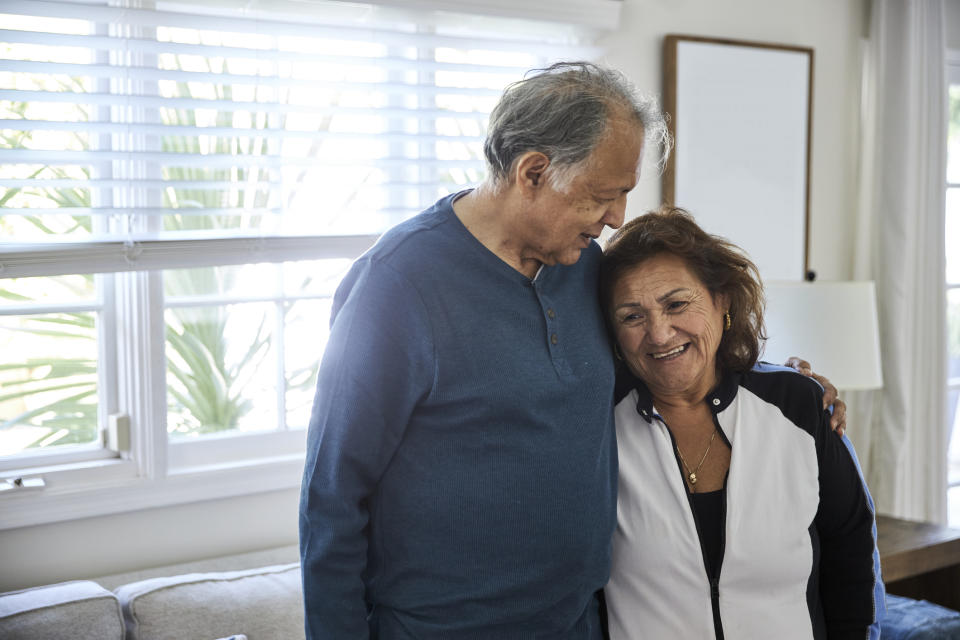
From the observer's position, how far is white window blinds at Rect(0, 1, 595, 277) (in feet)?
6.78

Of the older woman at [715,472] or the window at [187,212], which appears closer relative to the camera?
the older woman at [715,472]

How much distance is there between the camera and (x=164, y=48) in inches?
83.4

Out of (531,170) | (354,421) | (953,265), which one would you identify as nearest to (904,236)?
(953,265)

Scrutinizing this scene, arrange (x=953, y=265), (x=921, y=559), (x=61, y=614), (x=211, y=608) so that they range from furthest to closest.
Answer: (x=953, y=265) → (x=921, y=559) → (x=211, y=608) → (x=61, y=614)

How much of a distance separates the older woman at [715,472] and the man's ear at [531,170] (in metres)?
0.32

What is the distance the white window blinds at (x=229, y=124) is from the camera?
2066mm

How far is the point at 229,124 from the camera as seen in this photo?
2328 mm

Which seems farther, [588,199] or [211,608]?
[211,608]

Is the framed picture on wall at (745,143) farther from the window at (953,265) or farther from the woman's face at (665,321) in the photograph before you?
the woman's face at (665,321)

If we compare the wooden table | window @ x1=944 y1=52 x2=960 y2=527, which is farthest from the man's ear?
window @ x1=944 y1=52 x2=960 y2=527

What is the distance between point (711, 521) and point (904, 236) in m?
2.16

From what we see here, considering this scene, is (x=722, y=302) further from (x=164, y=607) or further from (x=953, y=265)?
(x=953, y=265)

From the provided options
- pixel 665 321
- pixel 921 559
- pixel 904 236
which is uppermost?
pixel 904 236

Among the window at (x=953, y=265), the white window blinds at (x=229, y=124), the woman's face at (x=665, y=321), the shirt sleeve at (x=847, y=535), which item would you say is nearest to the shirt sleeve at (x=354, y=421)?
the woman's face at (x=665, y=321)
